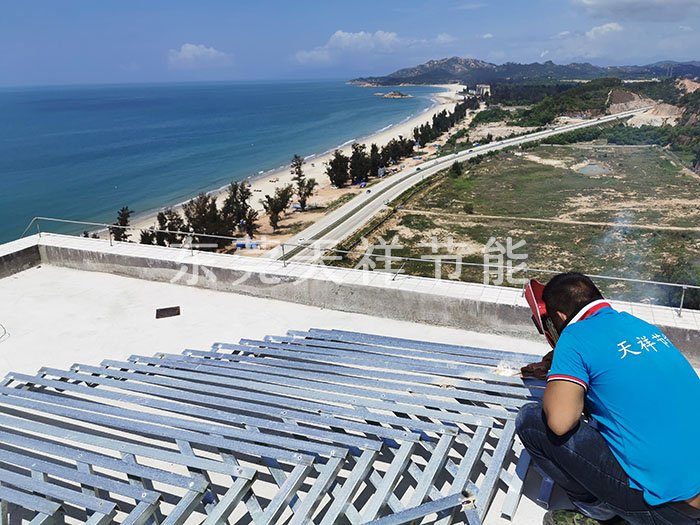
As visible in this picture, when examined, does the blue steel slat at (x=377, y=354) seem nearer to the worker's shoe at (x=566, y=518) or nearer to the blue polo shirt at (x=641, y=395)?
the worker's shoe at (x=566, y=518)

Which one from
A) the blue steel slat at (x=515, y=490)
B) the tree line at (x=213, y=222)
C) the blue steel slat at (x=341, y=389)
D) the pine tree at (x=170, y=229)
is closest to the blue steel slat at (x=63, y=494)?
the blue steel slat at (x=341, y=389)

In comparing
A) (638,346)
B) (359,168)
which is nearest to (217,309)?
(638,346)

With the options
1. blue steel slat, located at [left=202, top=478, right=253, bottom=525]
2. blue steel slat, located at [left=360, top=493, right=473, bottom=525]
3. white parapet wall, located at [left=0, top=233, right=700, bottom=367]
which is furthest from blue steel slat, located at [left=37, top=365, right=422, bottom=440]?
white parapet wall, located at [left=0, top=233, right=700, bottom=367]

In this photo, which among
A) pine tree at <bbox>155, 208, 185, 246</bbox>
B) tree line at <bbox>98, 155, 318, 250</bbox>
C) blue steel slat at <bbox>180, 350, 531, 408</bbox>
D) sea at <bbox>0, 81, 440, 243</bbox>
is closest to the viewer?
blue steel slat at <bbox>180, 350, 531, 408</bbox>

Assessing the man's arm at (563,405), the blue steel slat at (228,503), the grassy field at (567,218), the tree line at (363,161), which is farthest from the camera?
the tree line at (363,161)

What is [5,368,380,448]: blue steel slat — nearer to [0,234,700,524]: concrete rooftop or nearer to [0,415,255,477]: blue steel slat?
[0,415,255,477]: blue steel slat

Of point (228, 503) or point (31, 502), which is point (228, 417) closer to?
point (228, 503)

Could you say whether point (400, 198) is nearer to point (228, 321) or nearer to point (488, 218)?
point (488, 218)
